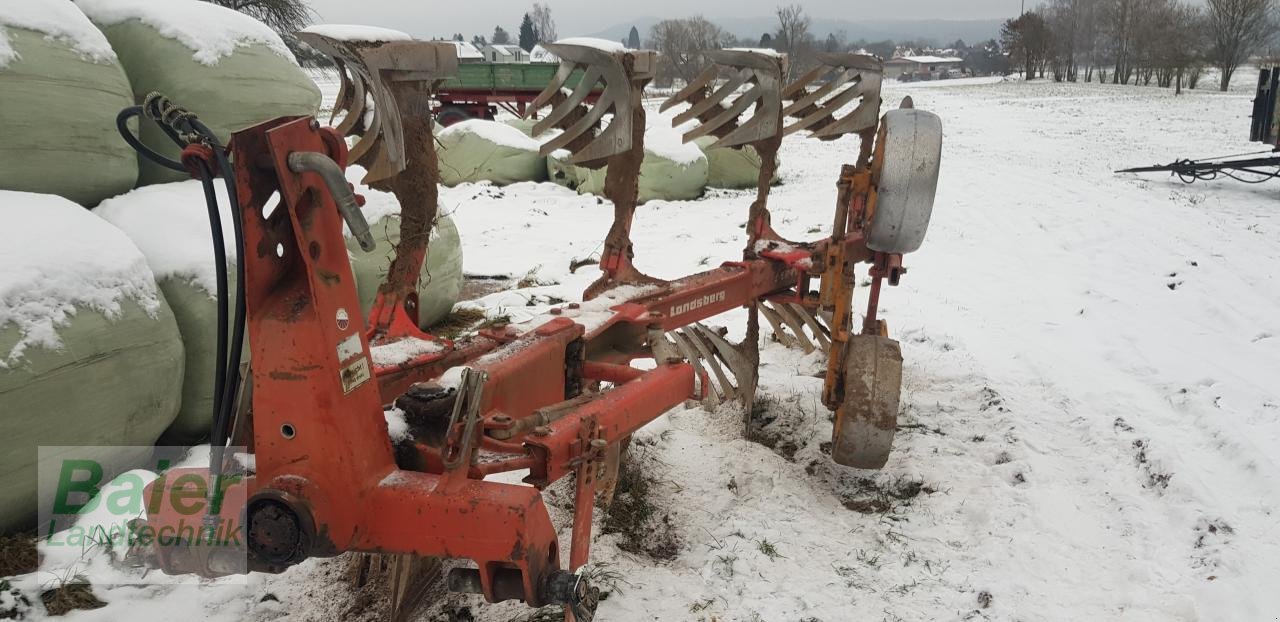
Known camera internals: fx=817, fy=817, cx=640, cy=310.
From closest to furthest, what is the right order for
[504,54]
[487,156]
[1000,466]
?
1. [1000,466]
2. [487,156]
3. [504,54]

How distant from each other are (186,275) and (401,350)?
1491mm

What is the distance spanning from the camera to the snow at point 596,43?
3004 millimetres

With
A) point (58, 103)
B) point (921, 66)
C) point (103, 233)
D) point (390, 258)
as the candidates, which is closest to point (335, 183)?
point (103, 233)

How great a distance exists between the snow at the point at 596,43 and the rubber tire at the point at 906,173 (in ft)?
3.50

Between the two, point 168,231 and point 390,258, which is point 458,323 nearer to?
point 390,258

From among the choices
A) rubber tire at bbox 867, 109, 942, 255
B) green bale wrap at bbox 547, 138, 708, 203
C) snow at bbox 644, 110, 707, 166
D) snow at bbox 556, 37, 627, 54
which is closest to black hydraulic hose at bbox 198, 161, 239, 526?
snow at bbox 556, 37, 627, 54

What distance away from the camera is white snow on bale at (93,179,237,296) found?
3316mm

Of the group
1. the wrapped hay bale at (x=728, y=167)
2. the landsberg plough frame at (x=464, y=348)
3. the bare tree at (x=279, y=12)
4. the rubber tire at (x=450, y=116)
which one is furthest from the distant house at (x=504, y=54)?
the landsberg plough frame at (x=464, y=348)

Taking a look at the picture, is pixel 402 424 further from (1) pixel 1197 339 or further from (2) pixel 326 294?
(1) pixel 1197 339

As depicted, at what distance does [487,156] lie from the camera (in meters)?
10.7

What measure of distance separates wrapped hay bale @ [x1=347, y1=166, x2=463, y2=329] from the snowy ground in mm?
591

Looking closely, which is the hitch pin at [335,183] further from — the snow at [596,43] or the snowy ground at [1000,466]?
the snow at [596,43]

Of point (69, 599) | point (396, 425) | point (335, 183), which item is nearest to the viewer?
point (335, 183)

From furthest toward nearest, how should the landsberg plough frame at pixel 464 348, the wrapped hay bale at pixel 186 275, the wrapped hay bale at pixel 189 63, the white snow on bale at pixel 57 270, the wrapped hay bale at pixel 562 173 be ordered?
the wrapped hay bale at pixel 562 173
the wrapped hay bale at pixel 189 63
the wrapped hay bale at pixel 186 275
the white snow on bale at pixel 57 270
the landsberg plough frame at pixel 464 348
